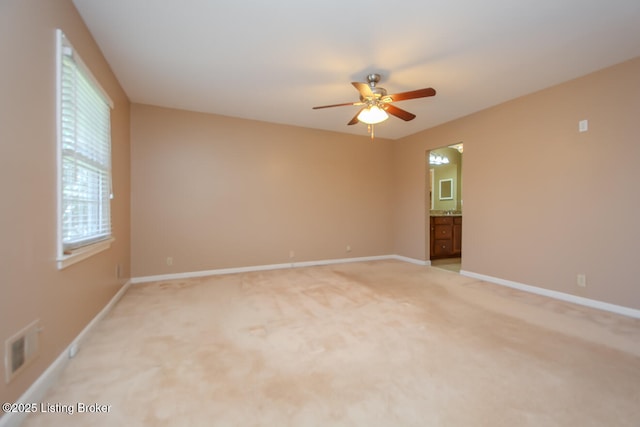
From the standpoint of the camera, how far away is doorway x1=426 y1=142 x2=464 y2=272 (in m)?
5.11

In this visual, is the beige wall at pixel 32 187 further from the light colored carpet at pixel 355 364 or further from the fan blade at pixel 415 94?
the fan blade at pixel 415 94

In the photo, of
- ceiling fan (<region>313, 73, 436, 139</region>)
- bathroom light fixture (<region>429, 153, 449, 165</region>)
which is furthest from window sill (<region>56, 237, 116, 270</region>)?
bathroom light fixture (<region>429, 153, 449, 165</region>)

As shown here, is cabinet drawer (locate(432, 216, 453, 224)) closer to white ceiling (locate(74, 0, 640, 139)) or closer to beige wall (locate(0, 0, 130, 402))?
white ceiling (locate(74, 0, 640, 139))

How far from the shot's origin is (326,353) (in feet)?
6.11

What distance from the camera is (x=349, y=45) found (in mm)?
2363

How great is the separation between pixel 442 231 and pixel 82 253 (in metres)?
5.45

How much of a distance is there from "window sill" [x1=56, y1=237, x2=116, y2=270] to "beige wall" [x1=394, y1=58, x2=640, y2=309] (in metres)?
4.63

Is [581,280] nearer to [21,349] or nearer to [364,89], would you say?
[364,89]

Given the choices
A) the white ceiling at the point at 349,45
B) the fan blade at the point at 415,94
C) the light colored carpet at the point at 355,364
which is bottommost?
the light colored carpet at the point at 355,364

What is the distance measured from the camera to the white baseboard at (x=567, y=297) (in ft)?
8.43

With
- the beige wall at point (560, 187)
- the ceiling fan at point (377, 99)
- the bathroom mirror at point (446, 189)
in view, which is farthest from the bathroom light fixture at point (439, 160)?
the ceiling fan at point (377, 99)

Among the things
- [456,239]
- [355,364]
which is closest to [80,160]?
[355,364]

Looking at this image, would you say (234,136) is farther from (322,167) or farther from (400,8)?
(400,8)

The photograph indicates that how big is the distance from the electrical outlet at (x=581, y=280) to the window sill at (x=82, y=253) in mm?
4707
